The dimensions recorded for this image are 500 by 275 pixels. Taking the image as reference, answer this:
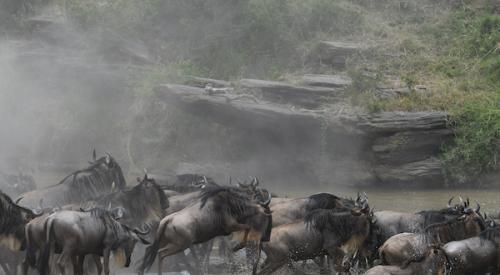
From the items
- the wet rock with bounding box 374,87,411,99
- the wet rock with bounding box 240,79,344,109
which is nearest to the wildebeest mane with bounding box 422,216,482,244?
the wet rock with bounding box 374,87,411,99

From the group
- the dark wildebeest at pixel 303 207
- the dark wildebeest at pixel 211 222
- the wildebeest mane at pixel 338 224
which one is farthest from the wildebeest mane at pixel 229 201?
the wildebeest mane at pixel 338 224

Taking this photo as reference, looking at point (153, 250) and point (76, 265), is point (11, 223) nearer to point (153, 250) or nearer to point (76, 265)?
point (76, 265)

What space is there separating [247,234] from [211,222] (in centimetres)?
57

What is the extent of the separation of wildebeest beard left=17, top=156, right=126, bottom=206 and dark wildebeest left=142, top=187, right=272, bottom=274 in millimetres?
2341

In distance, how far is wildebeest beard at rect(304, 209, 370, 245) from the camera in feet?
38.2

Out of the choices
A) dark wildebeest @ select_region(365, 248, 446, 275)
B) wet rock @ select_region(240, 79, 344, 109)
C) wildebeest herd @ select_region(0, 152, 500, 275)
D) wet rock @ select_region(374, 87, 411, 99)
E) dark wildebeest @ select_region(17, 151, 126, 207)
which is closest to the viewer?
dark wildebeest @ select_region(365, 248, 446, 275)

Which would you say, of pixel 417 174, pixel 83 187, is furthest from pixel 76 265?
pixel 417 174

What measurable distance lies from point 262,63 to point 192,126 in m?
3.25

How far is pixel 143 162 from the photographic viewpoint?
24.6 metres

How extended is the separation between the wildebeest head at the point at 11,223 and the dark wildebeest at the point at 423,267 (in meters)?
4.74

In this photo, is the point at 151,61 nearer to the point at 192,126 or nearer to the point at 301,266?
the point at 192,126

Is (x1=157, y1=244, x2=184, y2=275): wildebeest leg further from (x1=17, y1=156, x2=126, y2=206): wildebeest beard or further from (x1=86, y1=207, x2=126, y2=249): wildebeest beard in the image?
(x1=17, y1=156, x2=126, y2=206): wildebeest beard

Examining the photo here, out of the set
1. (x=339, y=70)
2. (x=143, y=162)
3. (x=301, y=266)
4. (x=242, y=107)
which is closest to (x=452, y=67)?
(x=339, y=70)

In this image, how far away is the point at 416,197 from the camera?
18484 mm
